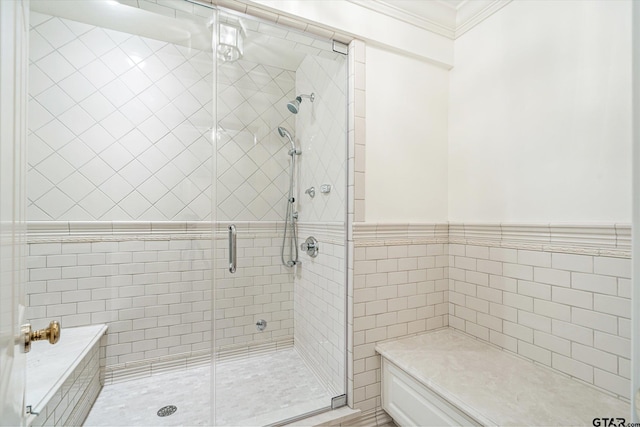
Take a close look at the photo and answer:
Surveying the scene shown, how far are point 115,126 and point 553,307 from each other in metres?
2.93

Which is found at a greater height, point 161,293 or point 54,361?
point 161,293

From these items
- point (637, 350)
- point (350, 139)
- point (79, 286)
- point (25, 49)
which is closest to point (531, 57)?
point (350, 139)

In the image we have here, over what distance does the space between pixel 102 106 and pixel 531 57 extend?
2.73 metres

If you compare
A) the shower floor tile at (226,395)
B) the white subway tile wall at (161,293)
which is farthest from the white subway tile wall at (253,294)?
the shower floor tile at (226,395)

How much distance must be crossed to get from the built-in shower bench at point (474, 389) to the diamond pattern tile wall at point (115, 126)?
5.71 feet

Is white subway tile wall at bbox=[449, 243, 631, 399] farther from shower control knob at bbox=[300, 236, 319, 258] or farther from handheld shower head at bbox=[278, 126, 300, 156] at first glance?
handheld shower head at bbox=[278, 126, 300, 156]

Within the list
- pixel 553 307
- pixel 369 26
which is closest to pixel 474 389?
pixel 553 307

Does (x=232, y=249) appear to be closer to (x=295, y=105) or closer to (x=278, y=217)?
(x=278, y=217)

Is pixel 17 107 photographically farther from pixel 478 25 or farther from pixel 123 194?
pixel 478 25

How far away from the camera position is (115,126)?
81.3 inches

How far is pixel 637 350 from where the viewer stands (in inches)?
15.4

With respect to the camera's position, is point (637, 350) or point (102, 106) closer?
point (637, 350)

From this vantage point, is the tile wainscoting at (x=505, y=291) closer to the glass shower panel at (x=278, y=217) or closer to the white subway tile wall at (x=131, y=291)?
the glass shower panel at (x=278, y=217)

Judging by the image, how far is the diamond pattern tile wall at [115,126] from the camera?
6.24 feet
